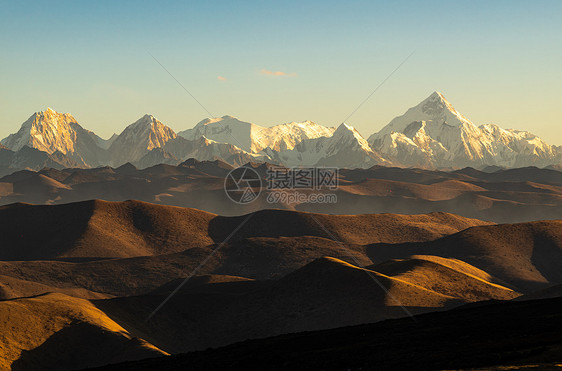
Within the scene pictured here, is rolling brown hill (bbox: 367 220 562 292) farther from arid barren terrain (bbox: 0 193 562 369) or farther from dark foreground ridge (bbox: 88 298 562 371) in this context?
dark foreground ridge (bbox: 88 298 562 371)

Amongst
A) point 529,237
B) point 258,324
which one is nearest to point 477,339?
point 258,324

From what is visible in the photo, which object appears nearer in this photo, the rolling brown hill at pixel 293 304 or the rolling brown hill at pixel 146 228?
the rolling brown hill at pixel 293 304

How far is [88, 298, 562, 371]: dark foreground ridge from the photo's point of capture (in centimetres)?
4188

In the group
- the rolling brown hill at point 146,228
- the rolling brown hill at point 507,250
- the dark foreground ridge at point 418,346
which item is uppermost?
the dark foreground ridge at point 418,346

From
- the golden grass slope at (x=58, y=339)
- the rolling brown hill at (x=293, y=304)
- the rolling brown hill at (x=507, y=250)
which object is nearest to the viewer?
the golden grass slope at (x=58, y=339)

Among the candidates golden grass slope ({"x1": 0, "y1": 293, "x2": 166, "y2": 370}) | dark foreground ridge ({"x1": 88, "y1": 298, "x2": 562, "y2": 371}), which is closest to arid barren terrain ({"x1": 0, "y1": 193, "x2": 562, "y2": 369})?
golden grass slope ({"x1": 0, "y1": 293, "x2": 166, "y2": 370})

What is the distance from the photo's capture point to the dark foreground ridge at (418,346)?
41875 mm

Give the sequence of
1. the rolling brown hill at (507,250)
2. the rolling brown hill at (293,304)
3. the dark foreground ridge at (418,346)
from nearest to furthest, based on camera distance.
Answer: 1. the dark foreground ridge at (418,346)
2. the rolling brown hill at (293,304)
3. the rolling brown hill at (507,250)

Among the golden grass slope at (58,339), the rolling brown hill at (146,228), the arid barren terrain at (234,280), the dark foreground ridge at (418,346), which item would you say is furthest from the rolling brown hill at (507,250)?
the golden grass slope at (58,339)

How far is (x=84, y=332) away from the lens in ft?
247

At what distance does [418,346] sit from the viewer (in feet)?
165

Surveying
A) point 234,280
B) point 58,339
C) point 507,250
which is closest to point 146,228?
point 234,280

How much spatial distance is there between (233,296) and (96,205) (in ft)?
318

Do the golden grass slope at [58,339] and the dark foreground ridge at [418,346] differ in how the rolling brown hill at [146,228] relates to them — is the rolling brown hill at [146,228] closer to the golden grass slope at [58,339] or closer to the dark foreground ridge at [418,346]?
the golden grass slope at [58,339]
